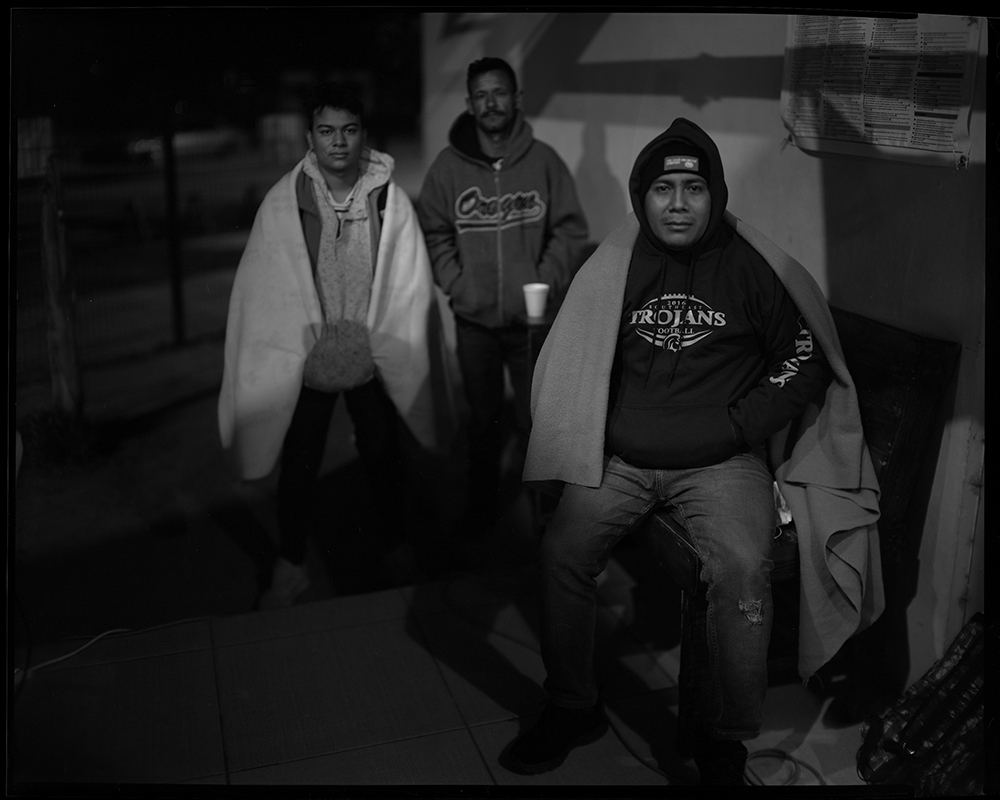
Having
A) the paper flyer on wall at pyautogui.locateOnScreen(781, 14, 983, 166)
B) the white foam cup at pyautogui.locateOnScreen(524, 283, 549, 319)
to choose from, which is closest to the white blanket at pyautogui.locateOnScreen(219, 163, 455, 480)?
the white foam cup at pyautogui.locateOnScreen(524, 283, 549, 319)

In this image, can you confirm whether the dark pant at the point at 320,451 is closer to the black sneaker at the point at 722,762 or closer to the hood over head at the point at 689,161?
the hood over head at the point at 689,161

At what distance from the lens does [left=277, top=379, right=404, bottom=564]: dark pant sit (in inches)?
121

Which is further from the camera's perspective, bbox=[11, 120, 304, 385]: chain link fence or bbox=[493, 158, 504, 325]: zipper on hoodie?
bbox=[493, 158, 504, 325]: zipper on hoodie

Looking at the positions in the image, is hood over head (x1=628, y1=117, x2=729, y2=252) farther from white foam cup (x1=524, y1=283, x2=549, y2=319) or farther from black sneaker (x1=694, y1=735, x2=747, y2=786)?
black sneaker (x1=694, y1=735, x2=747, y2=786)

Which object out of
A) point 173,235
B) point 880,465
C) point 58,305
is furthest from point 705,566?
point 173,235

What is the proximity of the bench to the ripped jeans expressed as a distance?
0.07 metres

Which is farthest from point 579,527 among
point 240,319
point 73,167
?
point 73,167

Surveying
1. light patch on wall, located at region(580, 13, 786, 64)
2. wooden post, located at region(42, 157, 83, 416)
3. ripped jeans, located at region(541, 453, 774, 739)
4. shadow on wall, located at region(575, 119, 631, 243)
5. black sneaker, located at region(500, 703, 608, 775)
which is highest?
light patch on wall, located at region(580, 13, 786, 64)

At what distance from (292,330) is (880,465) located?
174 centimetres

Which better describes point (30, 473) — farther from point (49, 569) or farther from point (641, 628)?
point (641, 628)

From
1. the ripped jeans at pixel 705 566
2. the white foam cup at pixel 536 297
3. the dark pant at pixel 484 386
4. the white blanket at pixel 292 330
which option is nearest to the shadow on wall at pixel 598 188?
the white foam cup at pixel 536 297

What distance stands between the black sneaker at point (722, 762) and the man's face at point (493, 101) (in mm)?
2026

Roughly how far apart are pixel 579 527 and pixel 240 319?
3.83 feet

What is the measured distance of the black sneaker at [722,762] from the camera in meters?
2.50
